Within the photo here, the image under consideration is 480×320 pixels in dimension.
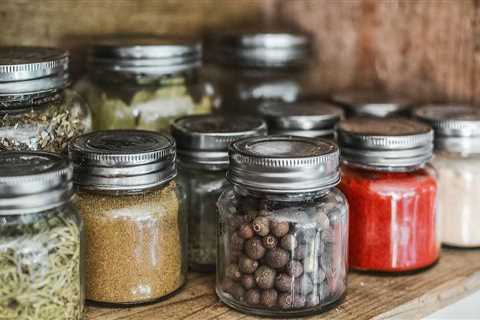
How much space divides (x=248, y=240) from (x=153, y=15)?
2.14 feet

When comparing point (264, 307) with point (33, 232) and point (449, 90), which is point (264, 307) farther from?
point (449, 90)

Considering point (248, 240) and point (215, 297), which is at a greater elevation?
point (248, 240)

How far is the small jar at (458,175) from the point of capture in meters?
1.25

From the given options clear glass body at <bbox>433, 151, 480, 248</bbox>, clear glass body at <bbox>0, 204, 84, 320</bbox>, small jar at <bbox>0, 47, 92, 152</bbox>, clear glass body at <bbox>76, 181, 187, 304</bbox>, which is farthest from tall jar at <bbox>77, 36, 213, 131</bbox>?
clear glass body at <bbox>433, 151, 480, 248</bbox>

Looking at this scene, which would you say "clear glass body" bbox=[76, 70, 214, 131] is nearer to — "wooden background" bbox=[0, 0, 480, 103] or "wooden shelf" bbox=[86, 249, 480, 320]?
"wooden background" bbox=[0, 0, 480, 103]

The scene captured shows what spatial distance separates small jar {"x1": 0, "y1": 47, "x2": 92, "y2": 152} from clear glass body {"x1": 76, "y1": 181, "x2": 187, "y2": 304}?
0.10m

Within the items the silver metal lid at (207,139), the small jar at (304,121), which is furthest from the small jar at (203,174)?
the small jar at (304,121)

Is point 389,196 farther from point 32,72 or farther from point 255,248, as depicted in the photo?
point 32,72

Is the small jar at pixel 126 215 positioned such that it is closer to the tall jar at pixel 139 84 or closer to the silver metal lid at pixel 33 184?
the silver metal lid at pixel 33 184

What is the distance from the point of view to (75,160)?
1.03 metres

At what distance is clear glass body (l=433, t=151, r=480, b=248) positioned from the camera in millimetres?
1245

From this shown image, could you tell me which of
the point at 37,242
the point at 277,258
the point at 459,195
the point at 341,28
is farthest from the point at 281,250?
the point at 341,28

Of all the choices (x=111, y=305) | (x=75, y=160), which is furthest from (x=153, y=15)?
(x=111, y=305)

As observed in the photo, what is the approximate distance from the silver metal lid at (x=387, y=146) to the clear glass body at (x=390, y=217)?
0.07 ft
